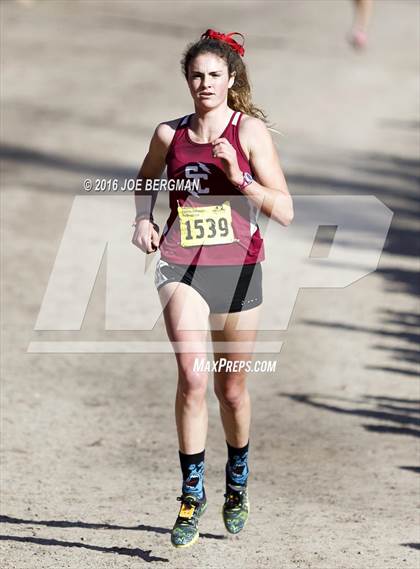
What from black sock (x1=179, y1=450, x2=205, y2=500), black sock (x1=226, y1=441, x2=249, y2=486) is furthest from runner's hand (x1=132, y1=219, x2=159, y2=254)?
black sock (x1=226, y1=441, x2=249, y2=486)

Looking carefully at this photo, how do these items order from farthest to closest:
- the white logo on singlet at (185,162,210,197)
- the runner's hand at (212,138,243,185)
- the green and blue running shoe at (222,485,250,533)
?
the green and blue running shoe at (222,485,250,533), the white logo on singlet at (185,162,210,197), the runner's hand at (212,138,243,185)

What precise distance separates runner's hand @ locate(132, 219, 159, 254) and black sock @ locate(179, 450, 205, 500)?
3.69ft

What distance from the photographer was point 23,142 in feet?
68.7

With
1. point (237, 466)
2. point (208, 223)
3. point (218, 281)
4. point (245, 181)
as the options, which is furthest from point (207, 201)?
point (237, 466)

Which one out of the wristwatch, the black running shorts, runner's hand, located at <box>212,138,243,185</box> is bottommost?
the black running shorts

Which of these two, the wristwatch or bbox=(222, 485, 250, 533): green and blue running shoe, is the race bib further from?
bbox=(222, 485, 250, 533): green and blue running shoe

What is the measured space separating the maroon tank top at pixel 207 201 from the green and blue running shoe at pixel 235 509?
1.36 m

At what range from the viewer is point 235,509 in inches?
285

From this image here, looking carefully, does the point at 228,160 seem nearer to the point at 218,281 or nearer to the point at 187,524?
the point at 218,281

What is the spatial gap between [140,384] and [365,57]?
19.2 metres

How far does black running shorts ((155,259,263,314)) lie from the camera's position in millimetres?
6664

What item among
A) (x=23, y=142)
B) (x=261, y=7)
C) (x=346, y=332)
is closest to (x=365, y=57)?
(x=261, y=7)

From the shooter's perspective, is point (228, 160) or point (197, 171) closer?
point (228, 160)

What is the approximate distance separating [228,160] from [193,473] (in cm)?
174
